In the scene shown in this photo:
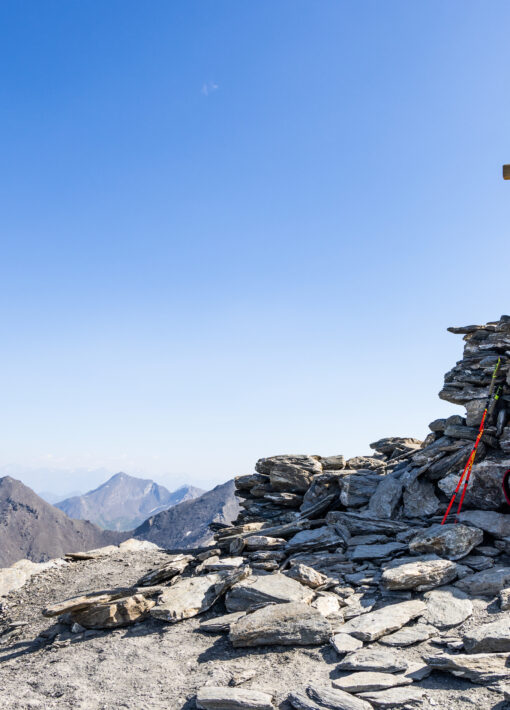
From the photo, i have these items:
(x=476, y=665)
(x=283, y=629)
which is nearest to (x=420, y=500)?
(x=283, y=629)

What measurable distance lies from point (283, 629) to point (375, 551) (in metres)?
5.70

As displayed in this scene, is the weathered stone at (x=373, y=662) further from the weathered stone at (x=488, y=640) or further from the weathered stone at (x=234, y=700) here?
the weathered stone at (x=234, y=700)

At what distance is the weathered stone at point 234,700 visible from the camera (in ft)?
25.9

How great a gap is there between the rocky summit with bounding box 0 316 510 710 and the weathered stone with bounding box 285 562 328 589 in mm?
47

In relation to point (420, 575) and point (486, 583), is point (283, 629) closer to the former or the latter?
point (420, 575)

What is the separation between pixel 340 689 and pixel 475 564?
23.9 feet

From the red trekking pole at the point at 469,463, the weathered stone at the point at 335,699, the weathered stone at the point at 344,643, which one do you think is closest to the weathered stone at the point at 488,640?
the weathered stone at the point at 344,643

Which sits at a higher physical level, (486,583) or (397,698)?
(397,698)

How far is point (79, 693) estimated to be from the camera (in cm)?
921

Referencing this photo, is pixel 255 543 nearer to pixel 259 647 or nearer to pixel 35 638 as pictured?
pixel 259 647

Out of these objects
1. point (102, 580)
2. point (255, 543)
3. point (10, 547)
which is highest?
point (255, 543)

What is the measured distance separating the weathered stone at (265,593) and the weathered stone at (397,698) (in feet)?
13.9

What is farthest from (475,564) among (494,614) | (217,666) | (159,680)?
(159,680)

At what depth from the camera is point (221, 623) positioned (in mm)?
11383
